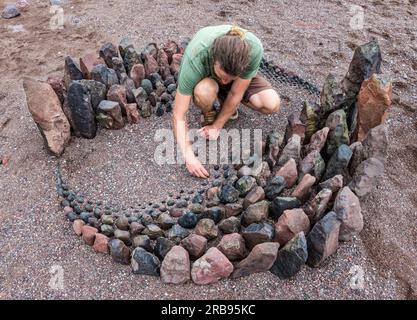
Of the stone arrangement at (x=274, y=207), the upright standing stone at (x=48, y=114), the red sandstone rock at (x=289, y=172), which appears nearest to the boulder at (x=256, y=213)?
the stone arrangement at (x=274, y=207)

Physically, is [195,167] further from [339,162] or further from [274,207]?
[339,162]

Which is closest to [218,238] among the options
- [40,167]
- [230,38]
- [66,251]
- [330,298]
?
[330,298]

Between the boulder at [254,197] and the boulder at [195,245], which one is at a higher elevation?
the boulder at [254,197]

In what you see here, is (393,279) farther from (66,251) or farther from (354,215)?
(66,251)

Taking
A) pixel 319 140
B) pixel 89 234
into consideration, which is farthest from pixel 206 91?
pixel 89 234

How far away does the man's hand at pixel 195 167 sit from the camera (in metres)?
2.51

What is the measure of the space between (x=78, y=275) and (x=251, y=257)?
84cm

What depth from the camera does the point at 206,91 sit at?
2.56 m

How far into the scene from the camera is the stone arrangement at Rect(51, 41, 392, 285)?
6.72 feet

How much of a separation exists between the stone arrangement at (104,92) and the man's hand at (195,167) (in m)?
A: 0.57

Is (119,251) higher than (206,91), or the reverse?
(206,91)

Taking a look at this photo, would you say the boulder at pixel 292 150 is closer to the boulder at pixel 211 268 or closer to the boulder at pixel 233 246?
the boulder at pixel 233 246

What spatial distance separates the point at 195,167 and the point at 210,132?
0.33 metres

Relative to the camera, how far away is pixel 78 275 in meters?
2.13
